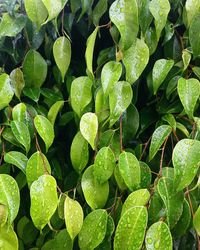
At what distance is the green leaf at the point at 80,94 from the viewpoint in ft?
2.39

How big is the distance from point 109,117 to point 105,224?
20 centimetres

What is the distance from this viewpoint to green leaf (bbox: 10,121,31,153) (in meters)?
0.70

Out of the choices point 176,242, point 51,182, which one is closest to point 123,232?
point 51,182

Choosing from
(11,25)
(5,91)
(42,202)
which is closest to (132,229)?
(42,202)

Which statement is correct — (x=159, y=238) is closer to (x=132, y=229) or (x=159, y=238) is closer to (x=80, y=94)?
(x=132, y=229)

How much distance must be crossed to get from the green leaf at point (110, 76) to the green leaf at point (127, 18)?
0.16 ft

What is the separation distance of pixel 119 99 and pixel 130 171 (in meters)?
0.15

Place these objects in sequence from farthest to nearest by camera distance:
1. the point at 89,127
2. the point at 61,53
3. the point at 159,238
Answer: the point at 61,53 < the point at 89,127 < the point at 159,238

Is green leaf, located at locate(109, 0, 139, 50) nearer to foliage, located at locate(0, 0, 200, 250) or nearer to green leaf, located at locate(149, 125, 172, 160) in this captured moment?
foliage, located at locate(0, 0, 200, 250)

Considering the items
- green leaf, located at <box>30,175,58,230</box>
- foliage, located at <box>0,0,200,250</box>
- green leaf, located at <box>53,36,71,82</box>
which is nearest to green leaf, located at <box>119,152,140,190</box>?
foliage, located at <box>0,0,200,250</box>

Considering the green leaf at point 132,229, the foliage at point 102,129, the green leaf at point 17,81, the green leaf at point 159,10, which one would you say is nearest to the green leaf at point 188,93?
the foliage at point 102,129

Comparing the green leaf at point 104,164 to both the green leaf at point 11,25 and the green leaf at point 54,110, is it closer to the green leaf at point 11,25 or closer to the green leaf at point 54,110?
the green leaf at point 54,110

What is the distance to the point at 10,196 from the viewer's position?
610 mm

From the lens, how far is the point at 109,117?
69cm
